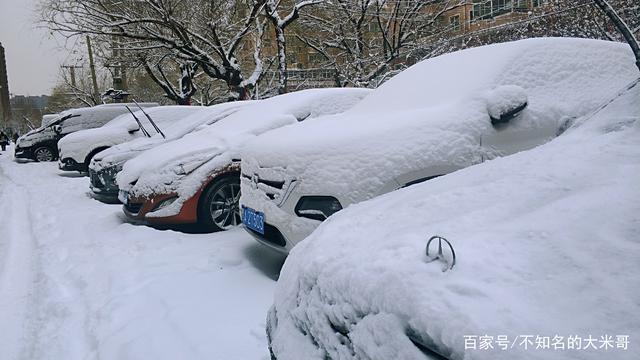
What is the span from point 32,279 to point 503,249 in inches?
163

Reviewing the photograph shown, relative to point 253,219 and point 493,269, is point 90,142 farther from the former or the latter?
point 493,269

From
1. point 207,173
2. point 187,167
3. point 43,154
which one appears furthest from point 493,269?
point 43,154

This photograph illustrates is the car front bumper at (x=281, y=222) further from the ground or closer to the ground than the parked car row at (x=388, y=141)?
closer to the ground

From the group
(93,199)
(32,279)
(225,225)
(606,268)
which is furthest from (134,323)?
(93,199)

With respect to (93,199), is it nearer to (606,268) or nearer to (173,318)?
(173,318)

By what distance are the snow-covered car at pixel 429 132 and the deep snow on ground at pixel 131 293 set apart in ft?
1.64

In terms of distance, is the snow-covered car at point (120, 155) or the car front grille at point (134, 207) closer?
the car front grille at point (134, 207)

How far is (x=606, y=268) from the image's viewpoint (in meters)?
1.09

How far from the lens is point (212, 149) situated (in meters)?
5.06

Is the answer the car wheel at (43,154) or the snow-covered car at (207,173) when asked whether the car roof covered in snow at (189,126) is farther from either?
the car wheel at (43,154)

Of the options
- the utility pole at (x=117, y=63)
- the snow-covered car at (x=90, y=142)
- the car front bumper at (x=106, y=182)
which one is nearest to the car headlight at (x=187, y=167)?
the car front bumper at (x=106, y=182)

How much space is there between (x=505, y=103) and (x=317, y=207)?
4.74 ft

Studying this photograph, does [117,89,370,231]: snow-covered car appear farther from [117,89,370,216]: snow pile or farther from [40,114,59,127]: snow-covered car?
[40,114,59,127]: snow-covered car

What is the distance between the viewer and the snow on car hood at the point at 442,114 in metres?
3.12
